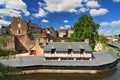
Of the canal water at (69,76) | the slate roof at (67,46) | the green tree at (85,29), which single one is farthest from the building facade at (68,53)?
the green tree at (85,29)

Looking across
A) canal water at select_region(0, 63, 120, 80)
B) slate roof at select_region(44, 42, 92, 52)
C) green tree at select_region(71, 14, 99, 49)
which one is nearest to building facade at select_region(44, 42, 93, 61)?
slate roof at select_region(44, 42, 92, 52)

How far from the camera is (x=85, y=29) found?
46.8 m

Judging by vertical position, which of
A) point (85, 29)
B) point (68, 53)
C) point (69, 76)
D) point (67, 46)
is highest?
point (85, 29)

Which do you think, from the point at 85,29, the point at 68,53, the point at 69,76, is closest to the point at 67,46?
the point at 68,53

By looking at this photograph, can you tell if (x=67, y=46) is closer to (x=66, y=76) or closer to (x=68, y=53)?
(x=68, y=53)

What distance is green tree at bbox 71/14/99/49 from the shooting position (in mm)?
46241

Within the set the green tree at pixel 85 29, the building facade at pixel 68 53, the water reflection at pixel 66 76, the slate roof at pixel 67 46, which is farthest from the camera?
the green tree at pixel 85 29

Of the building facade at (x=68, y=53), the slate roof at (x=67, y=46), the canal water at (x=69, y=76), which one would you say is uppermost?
the slate roof at (x=67, y=46)

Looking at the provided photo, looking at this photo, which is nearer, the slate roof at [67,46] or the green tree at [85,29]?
the slate roof at [67,46]

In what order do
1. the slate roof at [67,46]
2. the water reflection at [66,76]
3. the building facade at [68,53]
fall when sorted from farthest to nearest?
the slate roof at [67,46] < the building facade at [68,53] < the water reflection at [66,76]

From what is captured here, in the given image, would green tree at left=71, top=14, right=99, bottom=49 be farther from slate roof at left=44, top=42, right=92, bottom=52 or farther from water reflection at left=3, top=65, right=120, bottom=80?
water reflection at left=3, top=65, right=120, bottom=80

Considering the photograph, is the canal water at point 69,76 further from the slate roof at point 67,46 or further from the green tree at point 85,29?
the green tree at point 85,29

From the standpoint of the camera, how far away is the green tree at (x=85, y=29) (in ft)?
152

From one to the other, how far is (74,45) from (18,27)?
29869 millimetres
